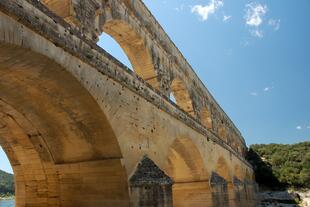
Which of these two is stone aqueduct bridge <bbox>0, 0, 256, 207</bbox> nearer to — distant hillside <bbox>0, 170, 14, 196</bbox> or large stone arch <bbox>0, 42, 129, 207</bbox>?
large stone arch <bbox>0, 42, 129, 207</bbox>

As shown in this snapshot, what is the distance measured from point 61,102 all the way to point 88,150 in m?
1.03

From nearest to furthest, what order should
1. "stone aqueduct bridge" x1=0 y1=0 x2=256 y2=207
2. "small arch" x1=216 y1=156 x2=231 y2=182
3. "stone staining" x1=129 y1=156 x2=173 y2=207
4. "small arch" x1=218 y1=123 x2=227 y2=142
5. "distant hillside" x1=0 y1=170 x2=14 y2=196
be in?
"stone aqueduct bridge" x1=0 y1=0 x2=256 y2=207, "stone staining" x1=129 y1=156 x2=173 y2=207, "small arch" x1=216 y1=156 x2=231 y2=182, "small arch" x1=218 y1=123 x2=227 y2=142, "distant hillside" x1=0 y1=170 x2=14 y2=196

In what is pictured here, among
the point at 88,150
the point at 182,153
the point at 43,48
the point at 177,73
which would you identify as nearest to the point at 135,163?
the point at 88,150

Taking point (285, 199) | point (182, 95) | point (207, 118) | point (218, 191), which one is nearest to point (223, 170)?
point (207, 118)

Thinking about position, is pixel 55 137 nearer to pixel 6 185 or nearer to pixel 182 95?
pixel 182 95

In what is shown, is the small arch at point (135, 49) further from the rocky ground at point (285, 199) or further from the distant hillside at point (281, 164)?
the distant hillside at point (281, 164)

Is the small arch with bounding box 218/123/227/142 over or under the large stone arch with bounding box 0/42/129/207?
over

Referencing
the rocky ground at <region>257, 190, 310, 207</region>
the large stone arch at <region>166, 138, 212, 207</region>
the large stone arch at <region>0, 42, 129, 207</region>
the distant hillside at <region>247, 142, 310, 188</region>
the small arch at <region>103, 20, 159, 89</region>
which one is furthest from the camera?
the distant hillside at <region>247, 142, 310, 188</region>

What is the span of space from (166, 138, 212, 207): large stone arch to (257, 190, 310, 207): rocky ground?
52.2ft

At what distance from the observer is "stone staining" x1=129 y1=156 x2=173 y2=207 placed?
5062mm

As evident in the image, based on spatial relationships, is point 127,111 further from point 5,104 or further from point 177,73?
point 177,73

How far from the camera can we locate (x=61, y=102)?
15.5ft

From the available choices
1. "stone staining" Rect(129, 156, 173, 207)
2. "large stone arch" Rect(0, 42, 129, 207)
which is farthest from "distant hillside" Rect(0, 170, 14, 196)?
"stone staining" Rect(129, 156, 173, 207)

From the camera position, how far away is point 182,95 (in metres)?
12.1
